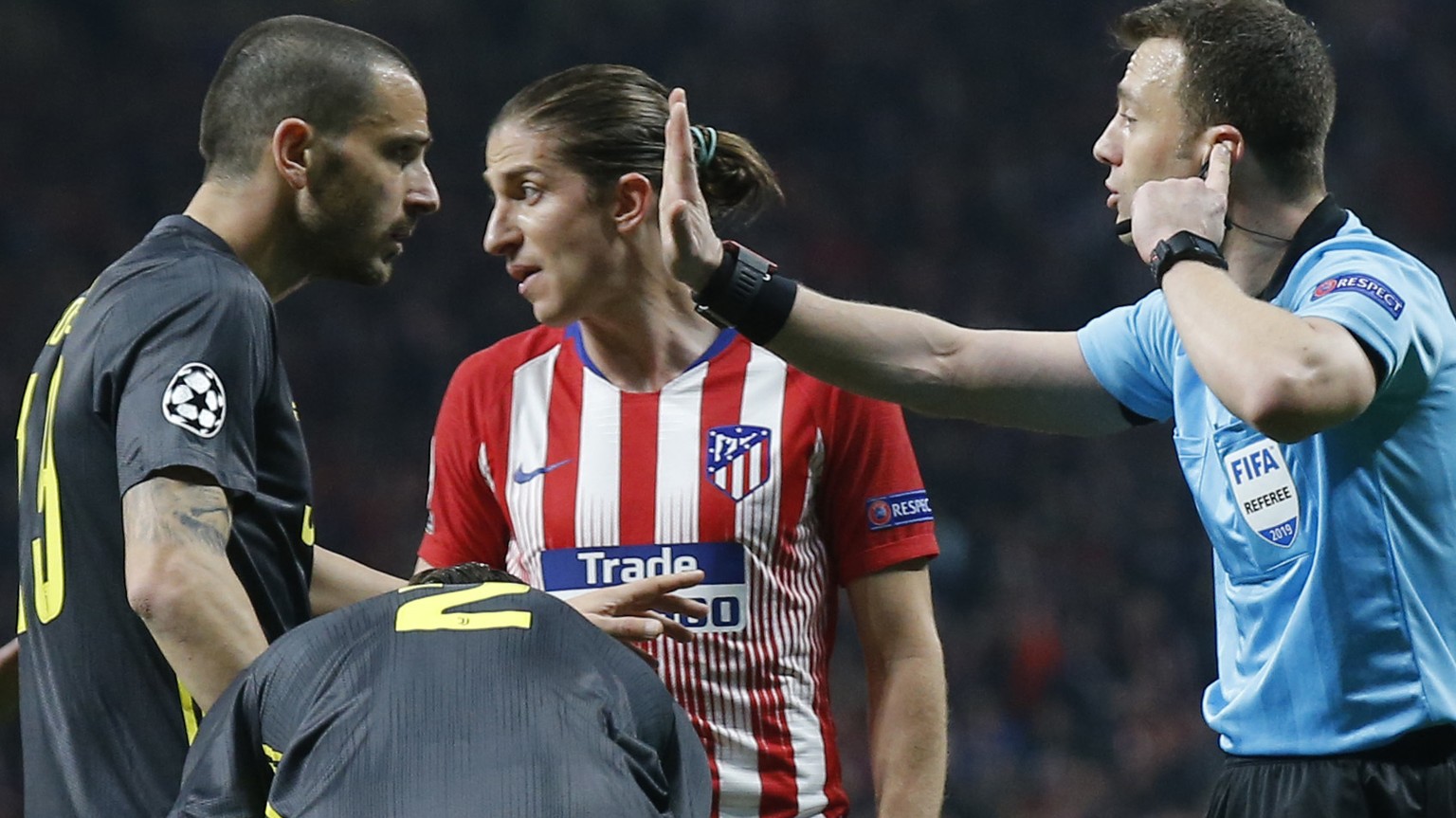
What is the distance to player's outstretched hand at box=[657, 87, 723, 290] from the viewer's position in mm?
2791

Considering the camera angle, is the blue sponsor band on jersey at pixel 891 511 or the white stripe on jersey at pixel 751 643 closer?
the white stripe on jersey at pixel 751 643

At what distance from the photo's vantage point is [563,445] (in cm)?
315

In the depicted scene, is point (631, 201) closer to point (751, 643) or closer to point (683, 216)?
point (683, 216)

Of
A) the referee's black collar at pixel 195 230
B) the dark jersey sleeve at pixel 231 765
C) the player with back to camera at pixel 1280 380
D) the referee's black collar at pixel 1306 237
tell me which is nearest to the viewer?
the dark jersey sleeve at pixel 231 765

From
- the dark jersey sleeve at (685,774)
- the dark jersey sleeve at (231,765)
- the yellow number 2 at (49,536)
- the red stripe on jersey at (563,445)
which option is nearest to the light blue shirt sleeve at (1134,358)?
the red stripe on jersey at (563,445)

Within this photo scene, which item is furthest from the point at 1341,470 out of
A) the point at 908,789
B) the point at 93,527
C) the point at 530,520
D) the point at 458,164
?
the point at 458,164

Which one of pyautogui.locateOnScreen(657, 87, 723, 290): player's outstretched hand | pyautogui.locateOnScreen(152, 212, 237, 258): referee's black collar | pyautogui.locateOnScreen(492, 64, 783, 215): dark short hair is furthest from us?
pyautogui.locateOnScreen(492, 64, 783, 215): dark short hair

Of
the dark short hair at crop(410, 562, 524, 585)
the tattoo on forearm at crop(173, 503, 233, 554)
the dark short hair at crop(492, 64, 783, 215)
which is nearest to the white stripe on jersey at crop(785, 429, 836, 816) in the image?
the dark short hair at crop(492, 64, 783, 215)

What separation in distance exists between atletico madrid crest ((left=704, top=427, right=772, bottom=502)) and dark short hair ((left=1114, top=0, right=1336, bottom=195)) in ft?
3.04

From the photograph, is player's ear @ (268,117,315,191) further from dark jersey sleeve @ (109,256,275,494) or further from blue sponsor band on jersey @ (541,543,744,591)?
blue sponsor band on jersey @ (541,543,744,591)

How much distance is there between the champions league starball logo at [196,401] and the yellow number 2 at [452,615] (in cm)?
45

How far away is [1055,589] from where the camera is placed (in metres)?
10.2

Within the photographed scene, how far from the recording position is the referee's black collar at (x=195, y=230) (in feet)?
9.55

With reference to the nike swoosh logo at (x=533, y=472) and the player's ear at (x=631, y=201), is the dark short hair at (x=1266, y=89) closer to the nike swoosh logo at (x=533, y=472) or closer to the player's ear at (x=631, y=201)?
the player's ear at (x=631, y=201)
